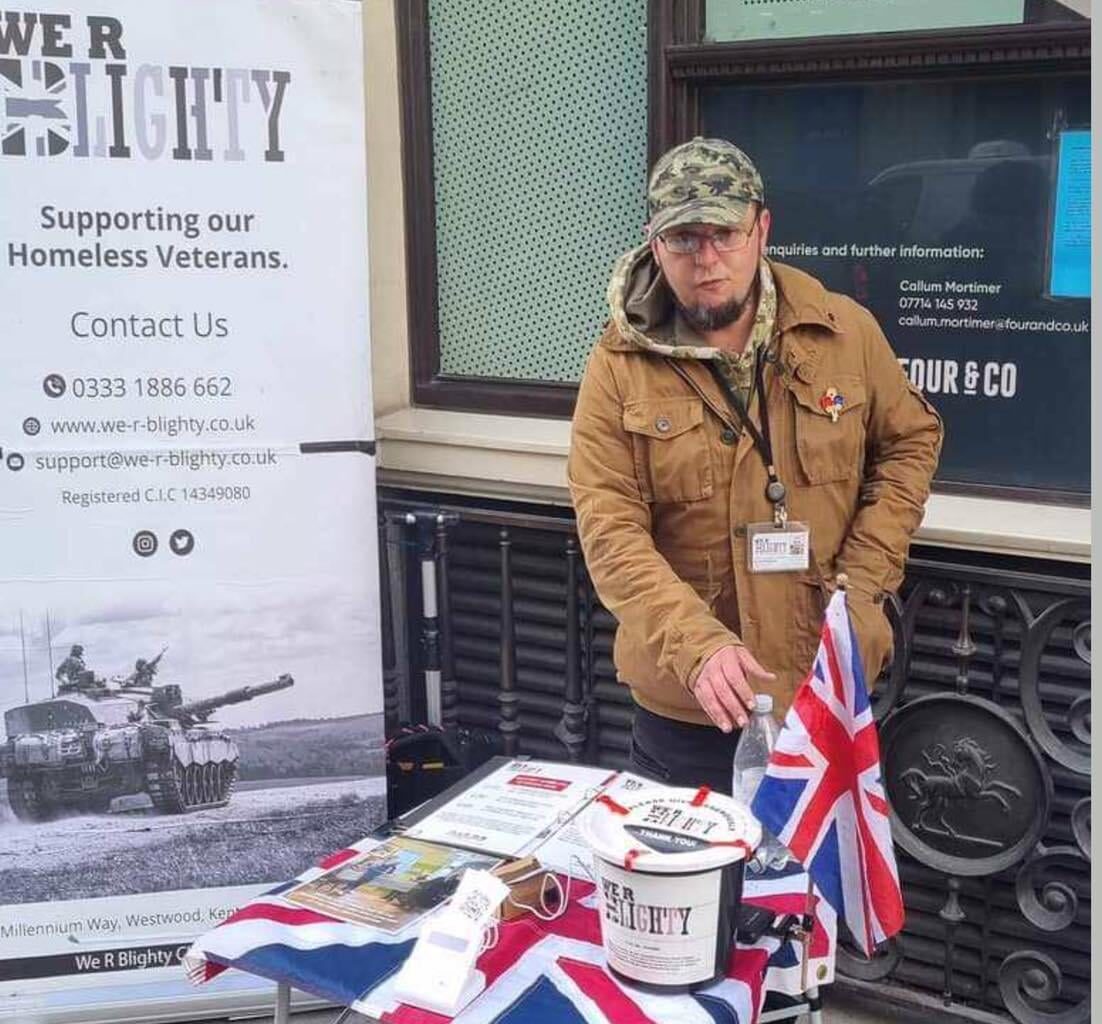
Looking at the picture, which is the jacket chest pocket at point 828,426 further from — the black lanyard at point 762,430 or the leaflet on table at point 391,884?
the leaflet on table at point 391,884

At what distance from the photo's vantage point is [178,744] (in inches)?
122

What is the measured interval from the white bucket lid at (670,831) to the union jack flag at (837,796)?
25cm

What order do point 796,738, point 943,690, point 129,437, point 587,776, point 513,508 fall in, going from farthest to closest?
point 513,508 < point 943,690 < point 129,437 < point 587,776 < point 796,738

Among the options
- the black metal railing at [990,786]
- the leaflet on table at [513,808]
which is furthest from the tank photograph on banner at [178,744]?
the black metal railing at [990,786]

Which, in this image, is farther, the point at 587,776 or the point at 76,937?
the point at 76,937

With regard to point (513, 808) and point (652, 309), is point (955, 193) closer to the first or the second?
point (652, 309)

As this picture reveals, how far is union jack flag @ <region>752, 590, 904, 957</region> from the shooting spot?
207 cm

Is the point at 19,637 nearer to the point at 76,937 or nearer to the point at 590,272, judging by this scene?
the point at 76,937

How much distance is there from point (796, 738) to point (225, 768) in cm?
160

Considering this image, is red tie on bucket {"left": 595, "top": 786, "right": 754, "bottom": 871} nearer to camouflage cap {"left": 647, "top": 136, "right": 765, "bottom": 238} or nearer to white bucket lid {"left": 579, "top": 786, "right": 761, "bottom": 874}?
white bucket lid {"left": 579, "top": 786, "right": 761, "bottom": 874}

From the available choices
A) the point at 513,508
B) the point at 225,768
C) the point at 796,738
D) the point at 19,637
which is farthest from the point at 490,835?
the point at 513,508

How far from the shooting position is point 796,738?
2.07 m

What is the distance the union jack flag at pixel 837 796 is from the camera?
2066mm

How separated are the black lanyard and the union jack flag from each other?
16.4 inches
